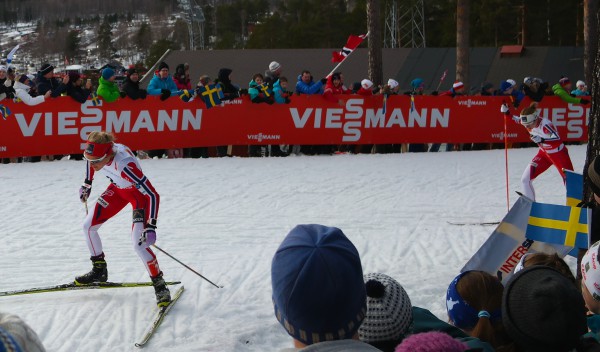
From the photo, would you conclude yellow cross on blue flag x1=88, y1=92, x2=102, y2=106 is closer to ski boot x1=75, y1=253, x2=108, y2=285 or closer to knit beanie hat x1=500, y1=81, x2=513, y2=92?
ski boot x1=75, y1=253, x2=108, y2=285

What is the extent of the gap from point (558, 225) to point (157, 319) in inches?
137

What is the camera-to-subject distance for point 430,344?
2279mm

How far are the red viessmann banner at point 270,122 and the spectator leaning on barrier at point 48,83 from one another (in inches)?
7.4

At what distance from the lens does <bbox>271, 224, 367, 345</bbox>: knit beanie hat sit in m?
2.34

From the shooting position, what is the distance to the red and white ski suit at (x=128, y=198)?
21.9 ft

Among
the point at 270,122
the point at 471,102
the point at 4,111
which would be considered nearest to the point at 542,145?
the point at 270,122

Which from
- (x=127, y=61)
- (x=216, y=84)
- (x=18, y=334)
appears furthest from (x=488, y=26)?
(x=127, y=61)

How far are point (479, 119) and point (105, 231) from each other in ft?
35.5

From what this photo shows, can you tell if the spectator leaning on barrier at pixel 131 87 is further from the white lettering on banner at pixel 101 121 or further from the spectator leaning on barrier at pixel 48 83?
the spectator leaning on barrier at pixel 48 83

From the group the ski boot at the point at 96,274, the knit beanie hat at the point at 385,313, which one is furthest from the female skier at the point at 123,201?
the knit beanie hat at the point at 385,313

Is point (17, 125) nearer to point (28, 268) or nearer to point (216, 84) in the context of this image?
point (216, 84)

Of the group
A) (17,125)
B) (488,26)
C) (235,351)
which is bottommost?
(235,351)

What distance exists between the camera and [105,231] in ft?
31.9

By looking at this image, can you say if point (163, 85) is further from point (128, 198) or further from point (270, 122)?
point (128, 198)
